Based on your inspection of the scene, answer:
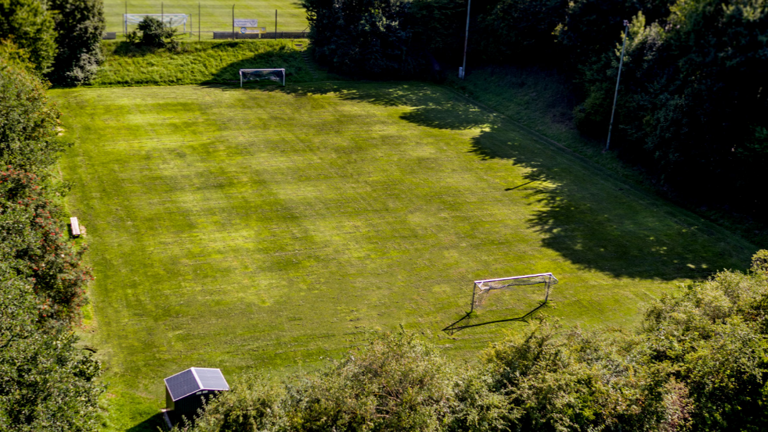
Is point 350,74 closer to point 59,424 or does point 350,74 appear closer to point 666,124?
point 666,124

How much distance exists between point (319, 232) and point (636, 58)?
1008 inches

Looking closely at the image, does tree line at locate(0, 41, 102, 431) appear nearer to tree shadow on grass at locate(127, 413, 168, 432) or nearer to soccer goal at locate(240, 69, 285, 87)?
tree shadow on grass at locate(127, 413, 168, 432)

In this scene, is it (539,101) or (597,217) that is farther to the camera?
(539,101)

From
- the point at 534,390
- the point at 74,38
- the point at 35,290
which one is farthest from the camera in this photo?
the point at 74,38

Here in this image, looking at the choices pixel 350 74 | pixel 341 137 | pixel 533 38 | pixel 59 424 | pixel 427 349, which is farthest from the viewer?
pixel 350 74

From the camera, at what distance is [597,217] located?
37406 mm

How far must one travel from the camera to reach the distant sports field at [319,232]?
26.2m

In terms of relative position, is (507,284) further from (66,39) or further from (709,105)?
(66,39)

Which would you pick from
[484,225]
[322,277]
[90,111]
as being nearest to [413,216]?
[484,225]

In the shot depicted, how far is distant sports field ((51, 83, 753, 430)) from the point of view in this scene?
26.2 metres

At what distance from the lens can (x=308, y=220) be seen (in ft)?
116

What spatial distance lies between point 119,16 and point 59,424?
57.5 m

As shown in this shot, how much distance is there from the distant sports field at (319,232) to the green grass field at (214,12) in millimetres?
16058

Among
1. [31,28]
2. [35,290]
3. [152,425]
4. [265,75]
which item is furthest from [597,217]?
[31,28]
